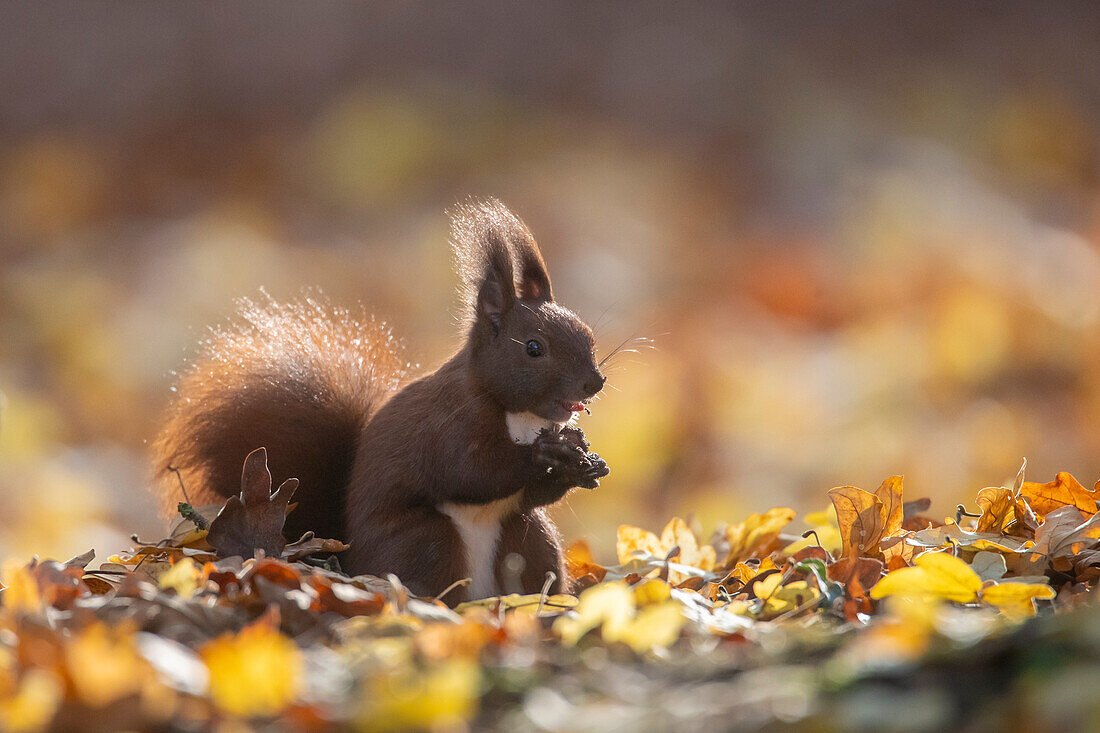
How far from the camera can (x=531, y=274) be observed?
2.06 metres

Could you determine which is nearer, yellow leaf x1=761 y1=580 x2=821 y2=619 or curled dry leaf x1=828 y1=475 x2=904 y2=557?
yellow leaf x1=761 y1=580 x2=821 y2=619

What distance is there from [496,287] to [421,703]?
46.5 inches

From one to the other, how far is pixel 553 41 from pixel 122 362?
3244 millimetres

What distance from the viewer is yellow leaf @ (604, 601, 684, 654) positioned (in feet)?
3.86

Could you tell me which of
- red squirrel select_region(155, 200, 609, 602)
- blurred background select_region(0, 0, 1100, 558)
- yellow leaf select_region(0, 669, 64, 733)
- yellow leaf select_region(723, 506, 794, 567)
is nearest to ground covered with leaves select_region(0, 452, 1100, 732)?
yellow leaf select_region(0, 669, 64, 733)

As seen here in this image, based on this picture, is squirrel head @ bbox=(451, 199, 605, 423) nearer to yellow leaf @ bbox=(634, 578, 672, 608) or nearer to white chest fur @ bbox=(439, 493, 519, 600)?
white chest fur @ bbox=(439, 493, 519, 600)

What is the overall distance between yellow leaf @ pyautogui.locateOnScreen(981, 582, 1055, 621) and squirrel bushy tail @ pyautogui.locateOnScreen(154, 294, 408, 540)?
110 centimetres

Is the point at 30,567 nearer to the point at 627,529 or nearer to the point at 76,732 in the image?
the point at 76,732

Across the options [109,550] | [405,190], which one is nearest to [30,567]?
[109,550]

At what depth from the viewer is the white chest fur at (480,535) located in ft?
6.14

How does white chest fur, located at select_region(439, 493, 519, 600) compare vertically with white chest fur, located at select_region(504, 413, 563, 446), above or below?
below

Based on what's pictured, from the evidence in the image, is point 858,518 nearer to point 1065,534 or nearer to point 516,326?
point 1065,534

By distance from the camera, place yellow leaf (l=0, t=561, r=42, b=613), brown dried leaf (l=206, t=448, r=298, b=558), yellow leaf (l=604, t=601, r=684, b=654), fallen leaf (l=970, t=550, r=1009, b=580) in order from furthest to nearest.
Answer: brown dried leaf (l=206, t=448, r=298, b=558), fallen leaf (l=970, t=550, r=1009, b=580), yellow leaf (l=0, t=561, r=42, b=613), yellow leaf (l=604, t=601, r=684, b=654)

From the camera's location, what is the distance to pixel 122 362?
438 centimetres
